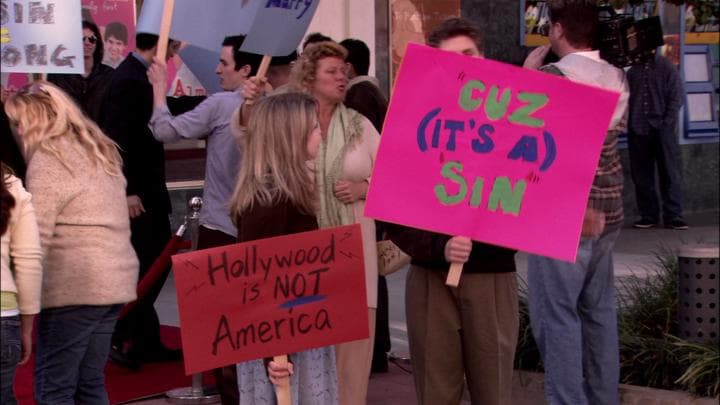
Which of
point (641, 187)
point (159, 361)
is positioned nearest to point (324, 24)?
point (641, 187)

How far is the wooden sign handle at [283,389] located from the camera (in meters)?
5.51

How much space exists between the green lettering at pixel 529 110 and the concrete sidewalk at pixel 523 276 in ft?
6.85

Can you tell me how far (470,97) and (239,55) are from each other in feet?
8.31

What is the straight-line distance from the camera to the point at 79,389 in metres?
6.13

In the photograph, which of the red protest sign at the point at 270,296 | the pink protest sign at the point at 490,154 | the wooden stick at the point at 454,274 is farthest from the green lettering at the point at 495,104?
the red protest sign at the point at 270,296

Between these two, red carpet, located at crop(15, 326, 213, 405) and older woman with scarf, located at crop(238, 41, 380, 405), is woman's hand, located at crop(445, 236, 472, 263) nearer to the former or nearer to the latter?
older woman with scarf, located at crop(238, 41, 380, 405)

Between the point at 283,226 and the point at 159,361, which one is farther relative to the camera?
the point at 159,361

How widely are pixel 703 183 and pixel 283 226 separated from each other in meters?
11.9

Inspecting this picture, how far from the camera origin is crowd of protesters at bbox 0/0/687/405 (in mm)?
5645

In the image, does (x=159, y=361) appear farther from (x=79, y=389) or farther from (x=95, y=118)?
(x=79, y=389)

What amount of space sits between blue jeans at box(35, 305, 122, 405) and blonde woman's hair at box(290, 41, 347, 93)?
4.82ft

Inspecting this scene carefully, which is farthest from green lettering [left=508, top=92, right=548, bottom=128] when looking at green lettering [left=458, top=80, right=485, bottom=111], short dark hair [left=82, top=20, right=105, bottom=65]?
short dark hair [left=82, top=20, right=105, bottom=65]

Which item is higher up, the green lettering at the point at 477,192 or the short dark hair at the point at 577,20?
the short dark hair at the point at 577,20

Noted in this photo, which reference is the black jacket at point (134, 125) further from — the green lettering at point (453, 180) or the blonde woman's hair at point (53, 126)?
the green lettering at point (453, 180)
